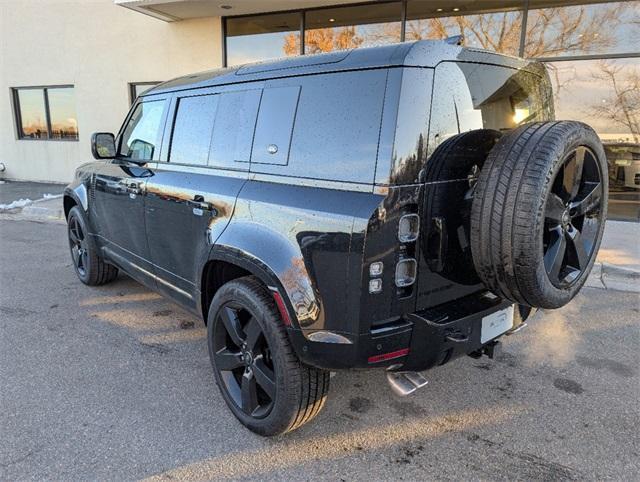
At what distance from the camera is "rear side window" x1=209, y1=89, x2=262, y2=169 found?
2.66 m

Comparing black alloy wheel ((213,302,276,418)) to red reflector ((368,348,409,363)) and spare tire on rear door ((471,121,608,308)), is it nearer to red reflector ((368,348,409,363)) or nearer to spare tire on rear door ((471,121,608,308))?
red reflector ((368,348,409,363))

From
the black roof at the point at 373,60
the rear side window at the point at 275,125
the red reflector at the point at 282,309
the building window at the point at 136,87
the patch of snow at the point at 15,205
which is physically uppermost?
the building window at the point at 136,87

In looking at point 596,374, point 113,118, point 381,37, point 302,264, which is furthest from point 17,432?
point 113,118

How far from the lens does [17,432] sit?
8.66 feet

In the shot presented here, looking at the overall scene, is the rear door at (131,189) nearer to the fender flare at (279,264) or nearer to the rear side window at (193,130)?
the rear side window at (193,130)

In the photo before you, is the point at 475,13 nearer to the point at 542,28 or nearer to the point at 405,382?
the point at 542,28

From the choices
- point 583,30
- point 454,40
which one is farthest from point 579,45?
point 454,40

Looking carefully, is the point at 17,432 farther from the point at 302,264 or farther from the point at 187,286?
the point at 302,264

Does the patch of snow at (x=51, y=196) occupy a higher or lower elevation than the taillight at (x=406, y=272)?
lower

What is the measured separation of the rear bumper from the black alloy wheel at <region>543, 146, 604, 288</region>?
18.5 inches

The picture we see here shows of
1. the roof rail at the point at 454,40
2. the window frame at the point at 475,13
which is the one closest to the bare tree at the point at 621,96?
the window frame at the point at 475,13

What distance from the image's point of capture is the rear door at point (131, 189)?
360 centimetres

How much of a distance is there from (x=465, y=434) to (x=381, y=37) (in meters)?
7.80

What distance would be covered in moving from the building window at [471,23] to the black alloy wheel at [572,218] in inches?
242
